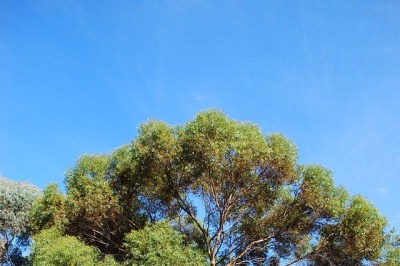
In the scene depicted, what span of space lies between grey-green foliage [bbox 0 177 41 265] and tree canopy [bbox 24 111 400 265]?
7817 mm

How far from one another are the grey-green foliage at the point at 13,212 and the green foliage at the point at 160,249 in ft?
45.9

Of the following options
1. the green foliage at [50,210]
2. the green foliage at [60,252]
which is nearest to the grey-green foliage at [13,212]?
the green foliage at [50,210]

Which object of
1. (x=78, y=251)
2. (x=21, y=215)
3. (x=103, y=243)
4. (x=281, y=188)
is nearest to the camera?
(x=78, y=251)

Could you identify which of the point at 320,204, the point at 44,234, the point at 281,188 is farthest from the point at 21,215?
the point at 320,204

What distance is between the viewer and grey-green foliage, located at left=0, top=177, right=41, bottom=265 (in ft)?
98.3

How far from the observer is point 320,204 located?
2153 centimetres

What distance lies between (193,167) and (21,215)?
52.9 feet

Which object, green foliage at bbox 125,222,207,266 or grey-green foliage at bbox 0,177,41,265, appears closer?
green foliage at bbox 125,222,207,266

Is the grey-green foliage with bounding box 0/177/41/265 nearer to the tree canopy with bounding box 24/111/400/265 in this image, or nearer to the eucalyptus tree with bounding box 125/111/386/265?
the tree canopy with bounding box 24/111/400/265

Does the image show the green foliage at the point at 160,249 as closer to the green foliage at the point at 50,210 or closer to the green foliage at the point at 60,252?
the green foliage at the point at 60,252

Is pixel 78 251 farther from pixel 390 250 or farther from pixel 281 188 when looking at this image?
pixel 390 250

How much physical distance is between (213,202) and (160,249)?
5213 mm

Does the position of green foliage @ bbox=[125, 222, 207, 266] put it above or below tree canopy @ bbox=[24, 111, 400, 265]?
below

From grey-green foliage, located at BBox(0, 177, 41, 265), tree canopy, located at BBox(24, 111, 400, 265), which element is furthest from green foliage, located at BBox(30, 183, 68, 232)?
grey-green foliage, located at BBox(0, 177, 41, 265)
